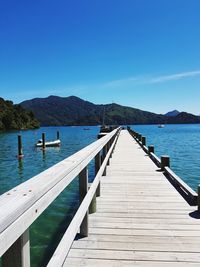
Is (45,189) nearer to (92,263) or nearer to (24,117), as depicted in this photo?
(92,263)

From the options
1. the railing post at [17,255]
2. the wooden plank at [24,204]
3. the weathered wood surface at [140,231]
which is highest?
the wooden plank at [24,204]

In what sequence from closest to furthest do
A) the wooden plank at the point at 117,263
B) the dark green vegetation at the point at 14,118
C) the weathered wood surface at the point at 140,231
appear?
1. the wooden plank at the point at 117,263
2. the weathered wood surface at the point at 140,231
3. the dark green vegetation at the point at 14,118

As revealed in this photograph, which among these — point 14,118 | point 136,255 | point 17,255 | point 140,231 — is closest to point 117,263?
point 136,255

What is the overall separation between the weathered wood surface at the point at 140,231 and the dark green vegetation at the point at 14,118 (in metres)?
101

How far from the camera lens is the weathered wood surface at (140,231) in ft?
11.7

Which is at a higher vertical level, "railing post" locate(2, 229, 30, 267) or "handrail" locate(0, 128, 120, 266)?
"handrail" locate(0, 128, 120, 266)

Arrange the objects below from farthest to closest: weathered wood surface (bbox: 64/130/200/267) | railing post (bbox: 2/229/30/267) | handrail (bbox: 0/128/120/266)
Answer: weathered wood surface (bbox: 64/130/200/267), railing post (bbox: 2/229/30/267), handrail (bbox: 0/128/120/266)

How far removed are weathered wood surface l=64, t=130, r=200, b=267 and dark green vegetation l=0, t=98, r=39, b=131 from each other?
10052 cm

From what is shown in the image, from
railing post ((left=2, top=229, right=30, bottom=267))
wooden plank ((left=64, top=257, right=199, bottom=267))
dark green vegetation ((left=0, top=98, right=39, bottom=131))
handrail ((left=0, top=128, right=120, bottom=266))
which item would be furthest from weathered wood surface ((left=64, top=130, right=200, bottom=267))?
dark green vegetation ((left=0, top=98, right=39, bottom=131))

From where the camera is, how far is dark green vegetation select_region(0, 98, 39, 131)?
106m

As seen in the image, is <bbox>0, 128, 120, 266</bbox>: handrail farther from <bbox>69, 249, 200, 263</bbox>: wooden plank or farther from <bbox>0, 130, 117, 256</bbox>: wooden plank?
<bbox>69, 249, 200, 263</bbox>: wooden plank

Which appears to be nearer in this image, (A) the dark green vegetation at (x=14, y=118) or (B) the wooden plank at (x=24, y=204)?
(B) the wooden plank at (x=24, y=204)

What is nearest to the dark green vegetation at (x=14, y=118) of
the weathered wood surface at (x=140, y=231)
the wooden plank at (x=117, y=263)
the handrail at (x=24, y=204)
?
the weathered wood surface at (x=140, y=231)

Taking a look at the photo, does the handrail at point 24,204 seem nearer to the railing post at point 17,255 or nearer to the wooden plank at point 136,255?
the railing post at point 17,255
